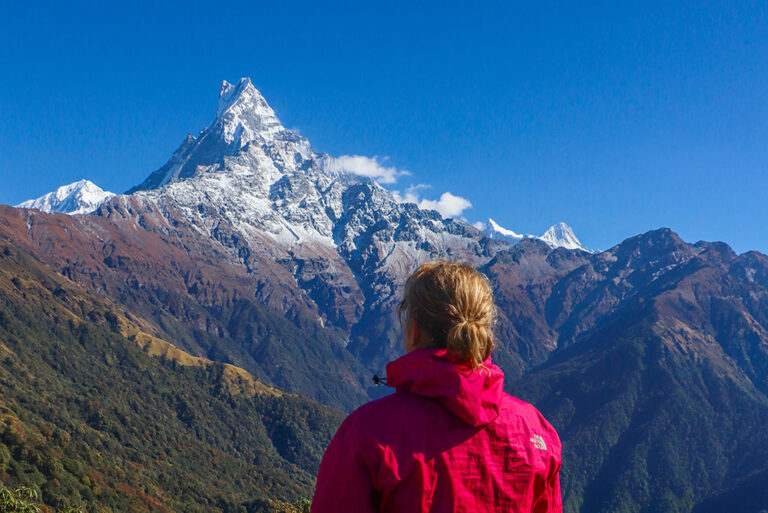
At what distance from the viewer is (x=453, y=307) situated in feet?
21.0

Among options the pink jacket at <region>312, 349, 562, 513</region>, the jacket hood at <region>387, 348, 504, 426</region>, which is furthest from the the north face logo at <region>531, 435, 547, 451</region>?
the jacket hood at <region>387, 348, 504, 426</region>

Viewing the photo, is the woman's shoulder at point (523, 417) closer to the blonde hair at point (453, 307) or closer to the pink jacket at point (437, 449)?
the pink jacket at point (437, 449)

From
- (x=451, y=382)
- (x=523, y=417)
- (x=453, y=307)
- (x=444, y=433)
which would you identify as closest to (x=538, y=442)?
(x=523, y=417)

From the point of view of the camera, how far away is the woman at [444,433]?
5.68 metres

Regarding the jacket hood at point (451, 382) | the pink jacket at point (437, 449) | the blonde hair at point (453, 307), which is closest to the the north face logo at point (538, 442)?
the pink jacket at point (437, 449)

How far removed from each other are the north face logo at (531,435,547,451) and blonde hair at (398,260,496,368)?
3.09ft

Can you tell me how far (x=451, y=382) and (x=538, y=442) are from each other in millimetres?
1298

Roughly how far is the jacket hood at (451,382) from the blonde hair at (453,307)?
0.52 ft

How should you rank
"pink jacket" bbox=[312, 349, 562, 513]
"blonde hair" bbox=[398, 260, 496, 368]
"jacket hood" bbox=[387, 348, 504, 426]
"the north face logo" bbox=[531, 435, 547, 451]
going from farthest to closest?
"the north face logo" bbox=[531, 435, 547, 451] → "blonde hair" bbox=[398, 260, 496, 368] → "jacket hood" bbox=[387, 348, 504, 426] → "pink jacket" bbox=[312, 349, 562, 513]

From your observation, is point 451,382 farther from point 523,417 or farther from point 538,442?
point 538,442

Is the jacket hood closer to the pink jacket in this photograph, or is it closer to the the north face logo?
the pink jacket

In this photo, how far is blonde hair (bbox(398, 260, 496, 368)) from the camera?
6324 millimetres

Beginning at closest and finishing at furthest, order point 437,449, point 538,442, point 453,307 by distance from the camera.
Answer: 1. point 437,449
2. point 453,307
3. point 538,442

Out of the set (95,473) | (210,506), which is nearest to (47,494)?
(95,473)
